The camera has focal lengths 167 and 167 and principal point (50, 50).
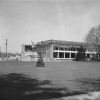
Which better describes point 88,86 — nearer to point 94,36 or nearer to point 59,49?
point 94,36

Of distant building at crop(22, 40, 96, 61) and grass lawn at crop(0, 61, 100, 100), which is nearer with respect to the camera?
grass lawn at crop(0, 61, 100, 100)

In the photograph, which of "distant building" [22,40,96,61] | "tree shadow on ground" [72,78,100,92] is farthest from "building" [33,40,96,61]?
"tree shadow on ground" [72,78,100,92]

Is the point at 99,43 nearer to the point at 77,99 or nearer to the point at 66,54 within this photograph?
the point at 66,54

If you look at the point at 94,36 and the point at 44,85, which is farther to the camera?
the point at 94,36

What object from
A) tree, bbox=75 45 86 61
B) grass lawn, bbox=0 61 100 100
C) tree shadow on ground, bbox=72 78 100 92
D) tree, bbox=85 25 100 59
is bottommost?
tree shadow on ground, bbox=72 78 100 92

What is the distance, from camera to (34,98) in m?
8.04

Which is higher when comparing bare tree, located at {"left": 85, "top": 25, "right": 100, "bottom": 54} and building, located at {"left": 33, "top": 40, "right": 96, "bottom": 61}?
bare tree, located at {"left": 85, "top": 25, "right": 100, "bottom": 54}

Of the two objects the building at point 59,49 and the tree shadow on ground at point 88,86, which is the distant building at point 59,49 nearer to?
the building at point 59,49

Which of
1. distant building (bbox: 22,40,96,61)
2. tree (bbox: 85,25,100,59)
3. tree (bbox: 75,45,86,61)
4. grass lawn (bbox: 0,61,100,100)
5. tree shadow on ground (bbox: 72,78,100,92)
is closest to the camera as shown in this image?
Result: grass lawn (bbox: 0,61,100,100)

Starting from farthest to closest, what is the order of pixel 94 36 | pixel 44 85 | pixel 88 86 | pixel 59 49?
pixel 59 49, pixel 94 36, pixel 88 86, pixel 44 85

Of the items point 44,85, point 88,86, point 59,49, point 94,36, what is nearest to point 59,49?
point 59,49

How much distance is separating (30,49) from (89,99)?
256 ft

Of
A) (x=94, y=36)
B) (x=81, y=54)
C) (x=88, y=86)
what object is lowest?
(x=88, y=86)

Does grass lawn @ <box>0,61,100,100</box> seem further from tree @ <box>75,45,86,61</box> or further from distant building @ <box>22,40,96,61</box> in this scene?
distant building @ <box>22,40,96,61</box>
